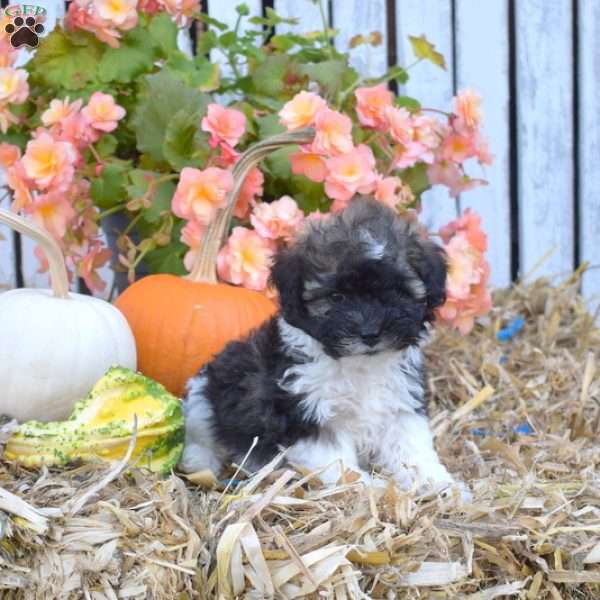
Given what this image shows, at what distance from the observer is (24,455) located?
3609mm

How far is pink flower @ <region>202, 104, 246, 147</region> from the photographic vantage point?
188 inches

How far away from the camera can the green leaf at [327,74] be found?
521 centimetres

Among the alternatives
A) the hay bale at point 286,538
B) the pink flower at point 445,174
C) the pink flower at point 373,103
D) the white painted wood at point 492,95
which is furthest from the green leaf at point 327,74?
the hay bale at point 286,538

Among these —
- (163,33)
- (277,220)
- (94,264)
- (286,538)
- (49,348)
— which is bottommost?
(94,264)

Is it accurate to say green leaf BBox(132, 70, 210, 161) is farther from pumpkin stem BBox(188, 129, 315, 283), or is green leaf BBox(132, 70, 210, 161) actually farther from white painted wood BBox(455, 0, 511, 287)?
white painted wood BBox(455, 0, 511, 287)

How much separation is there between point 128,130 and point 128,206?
24.4 inches

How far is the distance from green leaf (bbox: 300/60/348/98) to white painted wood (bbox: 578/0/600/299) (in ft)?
6.56

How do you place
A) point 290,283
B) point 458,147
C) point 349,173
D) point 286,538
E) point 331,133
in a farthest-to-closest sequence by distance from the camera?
point 458,147 → point 349,173 → point 331,133 → point 290,283 → point 286,538

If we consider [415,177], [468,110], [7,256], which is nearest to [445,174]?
[415,177]

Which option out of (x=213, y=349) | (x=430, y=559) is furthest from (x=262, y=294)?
(x=430, y=559)

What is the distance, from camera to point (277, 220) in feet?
15.6

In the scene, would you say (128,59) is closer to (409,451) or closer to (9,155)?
(9,155)

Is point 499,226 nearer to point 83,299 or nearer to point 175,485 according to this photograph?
point 83,299

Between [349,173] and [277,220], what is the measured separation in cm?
38
